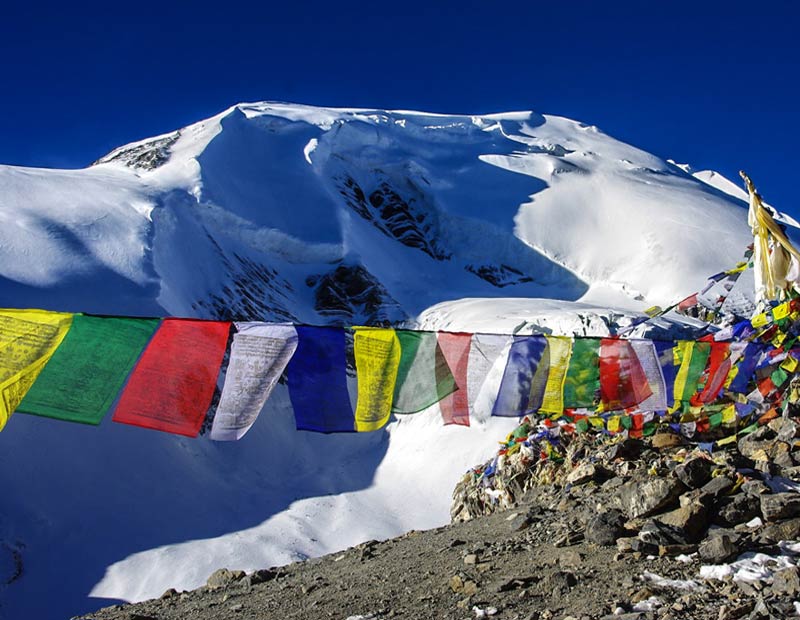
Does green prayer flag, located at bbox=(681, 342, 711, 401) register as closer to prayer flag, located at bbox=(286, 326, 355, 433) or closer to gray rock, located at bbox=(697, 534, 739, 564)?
gray rock, located at bbox=(697, 534, 739, 564)

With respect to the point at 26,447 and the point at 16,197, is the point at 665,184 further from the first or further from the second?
the point at 26,447

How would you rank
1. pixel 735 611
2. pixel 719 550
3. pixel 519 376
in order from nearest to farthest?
pixel 735 611
pixel 719 550
pixel 519 376

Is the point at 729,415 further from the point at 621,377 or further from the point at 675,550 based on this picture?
the point at 675,550

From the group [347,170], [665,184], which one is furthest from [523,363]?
[665,184]

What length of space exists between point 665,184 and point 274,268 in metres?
37.2

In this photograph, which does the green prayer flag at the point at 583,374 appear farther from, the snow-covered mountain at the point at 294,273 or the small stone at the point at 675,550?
the snow-covered mountain at the point at 294,273

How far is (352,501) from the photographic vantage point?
20.0 m

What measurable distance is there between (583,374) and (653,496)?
324 cm

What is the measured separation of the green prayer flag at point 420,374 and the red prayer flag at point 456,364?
3.7 inches

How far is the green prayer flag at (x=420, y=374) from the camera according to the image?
858 centimetres

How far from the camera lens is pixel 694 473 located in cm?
720

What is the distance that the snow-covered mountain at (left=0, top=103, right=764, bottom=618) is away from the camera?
633 inches

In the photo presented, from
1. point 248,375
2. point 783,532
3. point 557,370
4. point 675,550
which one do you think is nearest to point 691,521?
point 675,550

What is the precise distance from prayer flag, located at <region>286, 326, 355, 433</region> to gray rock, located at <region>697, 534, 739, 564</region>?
3.82 metres
